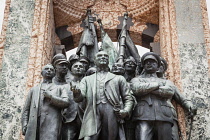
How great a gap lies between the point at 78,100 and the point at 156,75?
1.78 m

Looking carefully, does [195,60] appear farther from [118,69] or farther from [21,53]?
[21,53]

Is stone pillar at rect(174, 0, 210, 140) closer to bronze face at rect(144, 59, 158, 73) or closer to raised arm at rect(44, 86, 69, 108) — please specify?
bronze face at rect(144, 59, 158, 73)

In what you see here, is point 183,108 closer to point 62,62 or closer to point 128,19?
point 62,62

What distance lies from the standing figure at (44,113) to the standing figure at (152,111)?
1242 millimetres

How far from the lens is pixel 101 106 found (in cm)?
707

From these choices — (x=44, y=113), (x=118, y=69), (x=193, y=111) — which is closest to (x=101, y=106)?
(x=44, y=113)

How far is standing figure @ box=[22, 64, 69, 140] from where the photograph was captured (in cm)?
729

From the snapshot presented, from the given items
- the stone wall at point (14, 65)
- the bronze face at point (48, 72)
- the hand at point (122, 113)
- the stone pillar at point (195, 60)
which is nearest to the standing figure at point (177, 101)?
the stone pillar at point (195, 60)

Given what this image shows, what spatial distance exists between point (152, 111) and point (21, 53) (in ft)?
11.3

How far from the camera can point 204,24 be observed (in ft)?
32.3

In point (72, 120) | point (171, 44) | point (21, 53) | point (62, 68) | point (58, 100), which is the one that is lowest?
point (72, 120)

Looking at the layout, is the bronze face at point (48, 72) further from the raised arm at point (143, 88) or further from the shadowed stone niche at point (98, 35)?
the raised arm at point (143, 88)

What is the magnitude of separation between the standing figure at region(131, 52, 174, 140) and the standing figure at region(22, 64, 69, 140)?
1242 millimetres

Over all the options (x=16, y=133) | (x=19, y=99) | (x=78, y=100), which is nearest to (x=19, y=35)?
(x=19, y=99)
